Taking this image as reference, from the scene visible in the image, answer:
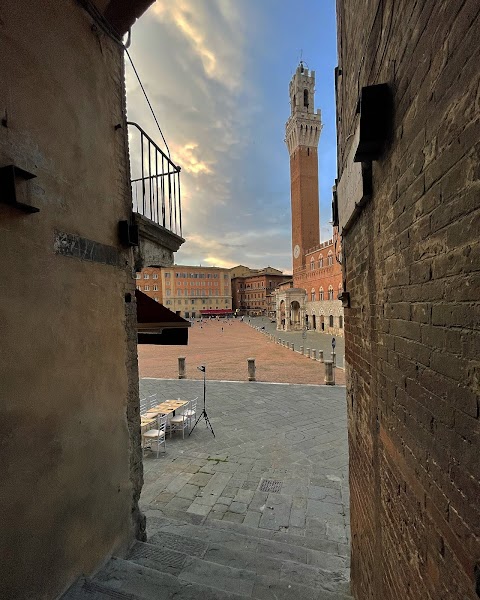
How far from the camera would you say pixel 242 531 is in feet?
13.7

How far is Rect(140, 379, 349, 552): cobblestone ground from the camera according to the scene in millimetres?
A: 4492

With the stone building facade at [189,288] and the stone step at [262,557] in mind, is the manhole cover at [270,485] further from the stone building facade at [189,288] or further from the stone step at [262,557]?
the stone building facade at [189,288]

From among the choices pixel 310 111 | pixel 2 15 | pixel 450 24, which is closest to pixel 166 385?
pixel 2 15

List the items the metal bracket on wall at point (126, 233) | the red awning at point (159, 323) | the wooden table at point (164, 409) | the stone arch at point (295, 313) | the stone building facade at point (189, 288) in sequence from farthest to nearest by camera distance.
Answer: the stone building facade at point (189, 288) < the stone arch at point (295, 313) < the wooden table at point (164, 409) < the red awning at point (159, 323) < the metal bracket on wall at point (126, 233)

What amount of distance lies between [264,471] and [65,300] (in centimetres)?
489

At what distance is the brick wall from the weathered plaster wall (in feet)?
7.90

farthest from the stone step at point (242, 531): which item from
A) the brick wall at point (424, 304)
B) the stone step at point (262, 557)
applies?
the brick wall at point (424, 304)

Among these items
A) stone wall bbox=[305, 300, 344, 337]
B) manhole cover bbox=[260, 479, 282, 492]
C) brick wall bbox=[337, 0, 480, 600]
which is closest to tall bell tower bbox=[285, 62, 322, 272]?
stone wall bbox=[305, 300, 344, 337]

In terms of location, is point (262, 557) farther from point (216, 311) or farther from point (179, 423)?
point (216, 311)

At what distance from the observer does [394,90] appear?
5.57 feet

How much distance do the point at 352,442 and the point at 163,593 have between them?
2.20 meters

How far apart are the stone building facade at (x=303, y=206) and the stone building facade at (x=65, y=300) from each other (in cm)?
3434

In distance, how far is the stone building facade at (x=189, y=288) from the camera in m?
63.0

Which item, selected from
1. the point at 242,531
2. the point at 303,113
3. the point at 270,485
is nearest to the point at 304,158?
the point at 303,113
